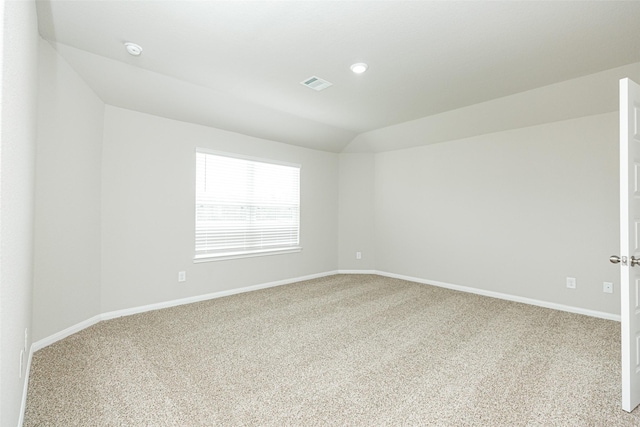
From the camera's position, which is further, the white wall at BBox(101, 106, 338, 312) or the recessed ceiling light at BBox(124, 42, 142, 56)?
the white wall at BBox(101, 106, 338, 312)

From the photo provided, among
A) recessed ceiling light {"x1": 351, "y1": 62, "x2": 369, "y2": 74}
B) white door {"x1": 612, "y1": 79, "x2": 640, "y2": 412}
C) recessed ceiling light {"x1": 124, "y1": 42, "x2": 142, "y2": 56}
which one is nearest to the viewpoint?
white door {"x1": 612, "y1": 79, "x2": 640, "y2": 412}

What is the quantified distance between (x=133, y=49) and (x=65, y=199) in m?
1.44

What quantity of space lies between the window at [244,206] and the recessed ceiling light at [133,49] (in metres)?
1.46

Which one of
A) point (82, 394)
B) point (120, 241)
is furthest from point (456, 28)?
point (120, 241)

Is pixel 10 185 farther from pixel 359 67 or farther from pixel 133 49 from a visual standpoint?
pixel 359 67

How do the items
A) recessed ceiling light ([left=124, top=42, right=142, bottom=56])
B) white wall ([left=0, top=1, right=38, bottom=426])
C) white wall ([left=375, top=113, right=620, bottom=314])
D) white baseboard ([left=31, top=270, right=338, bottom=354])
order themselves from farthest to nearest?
white wall ([left=375, top=113, right=620, bottom=314]) → white baseboard ([left=31, top=270, right=338, bottom=354]) → recessed ceiling light ([left=124, top=42, right=142, bottom=56]) → white wall ([left=0, top=1, right=38, bottom=426])

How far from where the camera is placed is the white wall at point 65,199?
8.34 feet

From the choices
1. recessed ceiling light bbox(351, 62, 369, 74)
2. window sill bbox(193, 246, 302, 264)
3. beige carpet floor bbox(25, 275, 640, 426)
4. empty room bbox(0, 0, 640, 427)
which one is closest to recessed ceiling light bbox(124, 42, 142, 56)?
empty room bbox(0, 0, 640, 427)

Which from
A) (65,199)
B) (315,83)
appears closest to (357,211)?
(315,83)

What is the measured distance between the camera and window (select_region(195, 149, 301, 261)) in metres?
4.05

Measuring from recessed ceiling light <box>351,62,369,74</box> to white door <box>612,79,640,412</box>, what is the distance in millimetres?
1780

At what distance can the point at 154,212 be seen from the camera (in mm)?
3594

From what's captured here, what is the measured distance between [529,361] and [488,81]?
8.50 feet

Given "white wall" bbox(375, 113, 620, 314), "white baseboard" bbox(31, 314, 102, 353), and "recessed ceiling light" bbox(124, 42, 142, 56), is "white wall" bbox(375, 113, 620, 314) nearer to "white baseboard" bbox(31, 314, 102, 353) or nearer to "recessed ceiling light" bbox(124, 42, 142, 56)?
"recessed ceiling light" bbox(124, 42, 142, 56)
